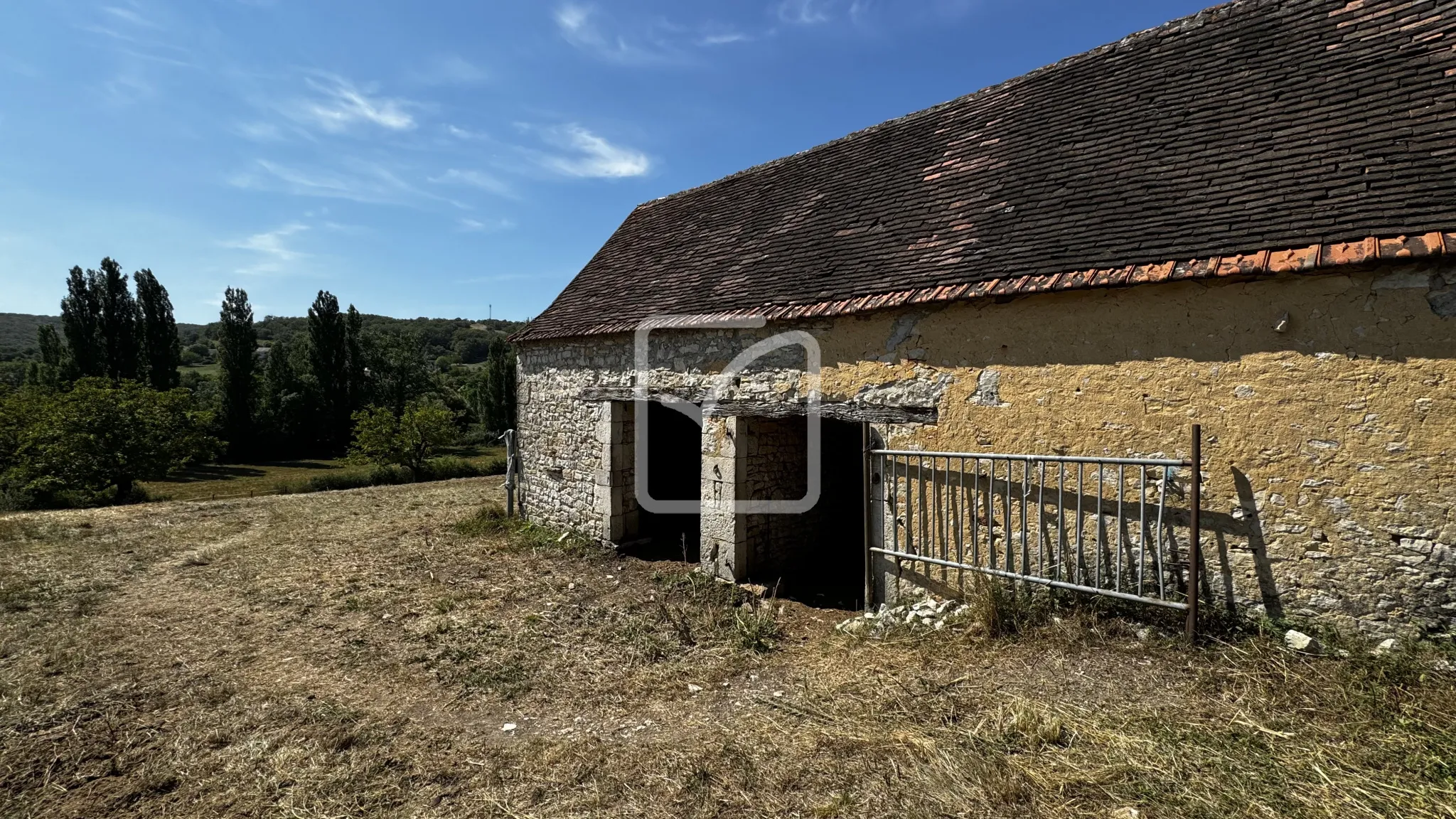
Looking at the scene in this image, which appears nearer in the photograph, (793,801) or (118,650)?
(793,801)

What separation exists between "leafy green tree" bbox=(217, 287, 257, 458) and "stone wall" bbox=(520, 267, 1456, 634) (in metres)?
37.5

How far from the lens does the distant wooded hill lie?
66.4 meters

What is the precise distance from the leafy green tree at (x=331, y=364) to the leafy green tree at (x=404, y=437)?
1389 cm

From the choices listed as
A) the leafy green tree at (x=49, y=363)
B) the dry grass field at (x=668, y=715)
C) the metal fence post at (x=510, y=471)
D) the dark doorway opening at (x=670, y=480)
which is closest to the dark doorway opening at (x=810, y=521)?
the dry grass field at (x=668, y=715)

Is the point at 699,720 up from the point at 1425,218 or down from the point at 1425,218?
down

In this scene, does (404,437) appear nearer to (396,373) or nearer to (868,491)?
(396,373)

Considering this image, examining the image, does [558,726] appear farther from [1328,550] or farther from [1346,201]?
[1346,201]

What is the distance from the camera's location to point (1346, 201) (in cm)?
429

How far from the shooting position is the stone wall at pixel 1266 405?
3896 millimetres

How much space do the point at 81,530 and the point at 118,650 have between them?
821 cm

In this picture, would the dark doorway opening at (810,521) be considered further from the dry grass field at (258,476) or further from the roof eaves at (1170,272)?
the dry grass field at (258,476)

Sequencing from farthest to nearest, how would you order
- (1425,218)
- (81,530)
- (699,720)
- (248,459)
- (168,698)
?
(248,459) < (81,530) < (168,698) < (699,720) < (1425,218)

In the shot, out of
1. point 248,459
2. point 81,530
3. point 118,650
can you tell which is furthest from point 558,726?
point 248,459

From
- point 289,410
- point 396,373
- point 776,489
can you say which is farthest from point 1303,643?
point 289,410
